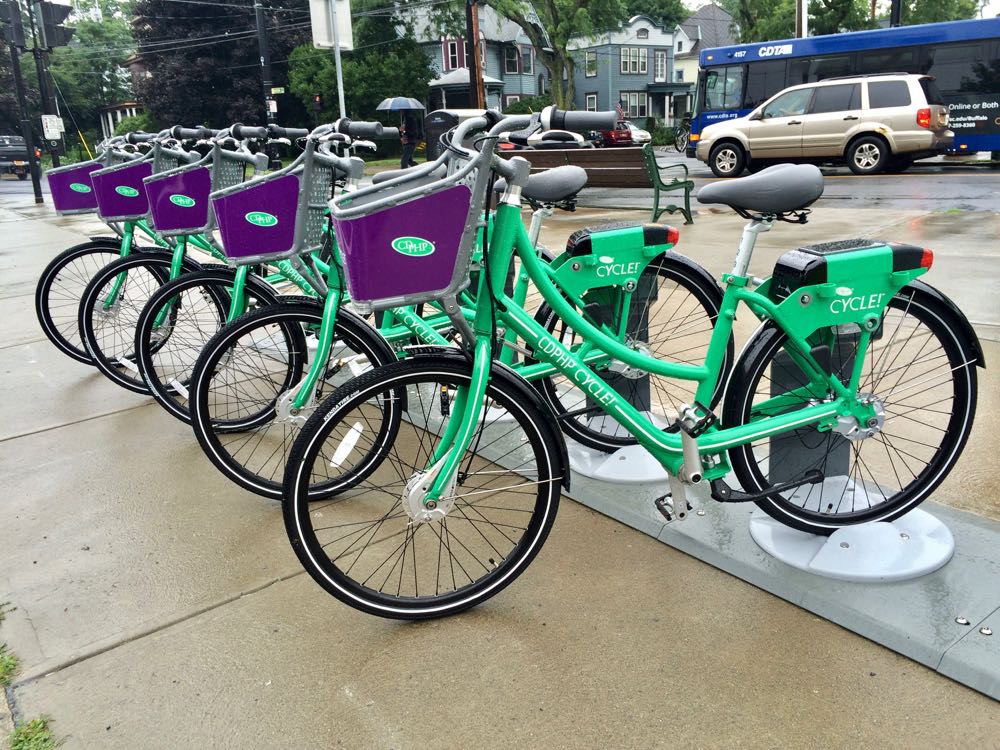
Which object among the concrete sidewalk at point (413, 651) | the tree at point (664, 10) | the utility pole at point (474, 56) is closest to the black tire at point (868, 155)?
the utility pole at point (474, 56)

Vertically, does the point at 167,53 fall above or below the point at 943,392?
above

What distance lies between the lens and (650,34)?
5475 cm

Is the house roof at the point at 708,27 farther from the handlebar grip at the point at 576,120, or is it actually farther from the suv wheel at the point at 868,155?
the handlebar grip at the point at 576,120

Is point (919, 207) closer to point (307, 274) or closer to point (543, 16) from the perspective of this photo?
point (307, 274)

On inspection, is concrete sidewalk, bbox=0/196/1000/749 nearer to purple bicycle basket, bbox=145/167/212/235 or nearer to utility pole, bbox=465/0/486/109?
purple bicycle basket, bbox=145/167/212/235

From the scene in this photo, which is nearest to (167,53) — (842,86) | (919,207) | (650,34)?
(650,34)

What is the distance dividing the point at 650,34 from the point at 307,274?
56812 mm

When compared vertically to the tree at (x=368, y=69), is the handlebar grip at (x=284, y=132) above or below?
below

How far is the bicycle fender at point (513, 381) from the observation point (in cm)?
239

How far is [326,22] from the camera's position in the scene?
12211mm

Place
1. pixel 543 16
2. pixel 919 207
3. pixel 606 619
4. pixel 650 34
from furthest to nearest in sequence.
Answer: pixel 650 34, pixel 543 16, pixel 919 207, pixel 606 619

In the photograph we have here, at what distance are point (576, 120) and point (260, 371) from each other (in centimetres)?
216

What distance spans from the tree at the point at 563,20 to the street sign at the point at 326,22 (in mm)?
24185

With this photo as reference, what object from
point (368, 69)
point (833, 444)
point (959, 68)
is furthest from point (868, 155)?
point (368, 69)
